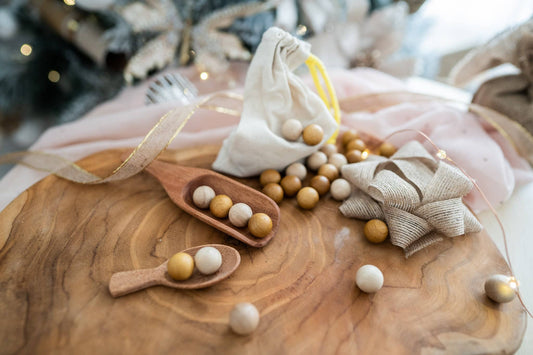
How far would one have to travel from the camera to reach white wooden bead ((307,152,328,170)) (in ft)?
2.19

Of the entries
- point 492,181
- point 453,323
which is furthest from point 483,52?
point 453,323

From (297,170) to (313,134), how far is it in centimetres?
7

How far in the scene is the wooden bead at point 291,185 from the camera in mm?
614

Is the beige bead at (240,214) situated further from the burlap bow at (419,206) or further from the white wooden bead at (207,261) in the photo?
the burlap bow at (419,206)

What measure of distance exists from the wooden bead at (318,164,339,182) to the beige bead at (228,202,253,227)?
0.17 m

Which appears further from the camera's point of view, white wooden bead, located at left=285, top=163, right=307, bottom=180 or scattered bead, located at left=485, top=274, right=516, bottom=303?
white wooden bead, located at left=285, top=163, right=307, bottom=180

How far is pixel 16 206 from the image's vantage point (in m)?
0.58

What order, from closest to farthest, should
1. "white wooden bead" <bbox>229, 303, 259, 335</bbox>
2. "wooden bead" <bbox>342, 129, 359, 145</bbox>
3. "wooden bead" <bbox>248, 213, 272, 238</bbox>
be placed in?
"white wooden bead" <bbox>229, 303, 259, 335</bbox> → "wooden bead" <bbox>248, 213, 272, 238</bbox> → "wooden bead" <bbox>342, 129, 359, 145</bbox>

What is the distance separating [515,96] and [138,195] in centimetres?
86

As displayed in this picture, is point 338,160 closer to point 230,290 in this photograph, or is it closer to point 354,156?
point 354,156

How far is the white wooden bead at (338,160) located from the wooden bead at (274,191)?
0.13 metres

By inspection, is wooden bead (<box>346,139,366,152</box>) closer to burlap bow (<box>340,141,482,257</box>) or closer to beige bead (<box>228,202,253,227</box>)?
burlap bow (<box>340,141,482,257</box>)

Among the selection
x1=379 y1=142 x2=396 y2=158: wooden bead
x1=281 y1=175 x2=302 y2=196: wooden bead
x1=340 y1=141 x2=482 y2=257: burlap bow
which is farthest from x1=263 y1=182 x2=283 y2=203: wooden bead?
x1=379 y1=142 x2=396 y2=158: wooden bead

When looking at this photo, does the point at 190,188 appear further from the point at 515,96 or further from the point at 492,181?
the point at 515,96
